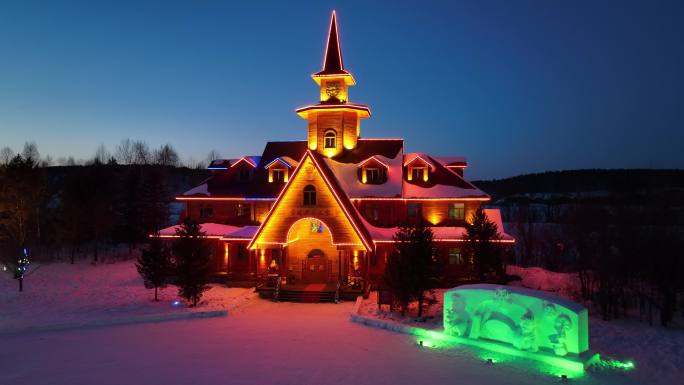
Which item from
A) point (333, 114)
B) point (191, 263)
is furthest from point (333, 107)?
point (191, 263)

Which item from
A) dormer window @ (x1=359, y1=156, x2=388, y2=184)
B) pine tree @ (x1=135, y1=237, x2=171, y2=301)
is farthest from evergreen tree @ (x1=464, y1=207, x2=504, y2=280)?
pine tree @ (x1=135, y1=237, x2=171, y2=301)

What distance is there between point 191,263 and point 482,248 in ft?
47.8

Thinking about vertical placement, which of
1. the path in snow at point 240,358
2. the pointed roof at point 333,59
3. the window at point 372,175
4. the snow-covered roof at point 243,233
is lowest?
the path in snow at point 240,358

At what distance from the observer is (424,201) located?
96.4 feet

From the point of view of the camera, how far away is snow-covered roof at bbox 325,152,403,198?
2917 centimetres

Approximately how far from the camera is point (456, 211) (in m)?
29.5

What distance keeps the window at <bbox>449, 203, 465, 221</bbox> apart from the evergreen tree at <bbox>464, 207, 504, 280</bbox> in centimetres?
364

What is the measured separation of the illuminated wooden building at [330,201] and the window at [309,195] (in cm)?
5

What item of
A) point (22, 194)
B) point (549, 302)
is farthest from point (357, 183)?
point (22, 194)

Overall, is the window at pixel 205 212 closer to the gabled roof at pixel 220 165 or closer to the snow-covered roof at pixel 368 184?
the gabled roof at pixel 220 165

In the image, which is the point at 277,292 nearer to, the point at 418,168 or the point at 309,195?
the point at 309,195

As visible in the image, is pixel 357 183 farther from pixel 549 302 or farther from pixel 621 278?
pixel 549 302

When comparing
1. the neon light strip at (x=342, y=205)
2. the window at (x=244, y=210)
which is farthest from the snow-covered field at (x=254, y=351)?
the window at (x=244, y=210)

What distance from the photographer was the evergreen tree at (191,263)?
21000 millimetres
